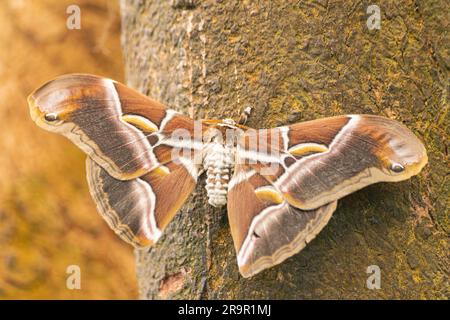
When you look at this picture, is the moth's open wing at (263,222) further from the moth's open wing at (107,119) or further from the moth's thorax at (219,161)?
the moth's open wing at (107,119)

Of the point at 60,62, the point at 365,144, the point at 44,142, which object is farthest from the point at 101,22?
the point at 365,144

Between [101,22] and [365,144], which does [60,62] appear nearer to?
[101,22]
